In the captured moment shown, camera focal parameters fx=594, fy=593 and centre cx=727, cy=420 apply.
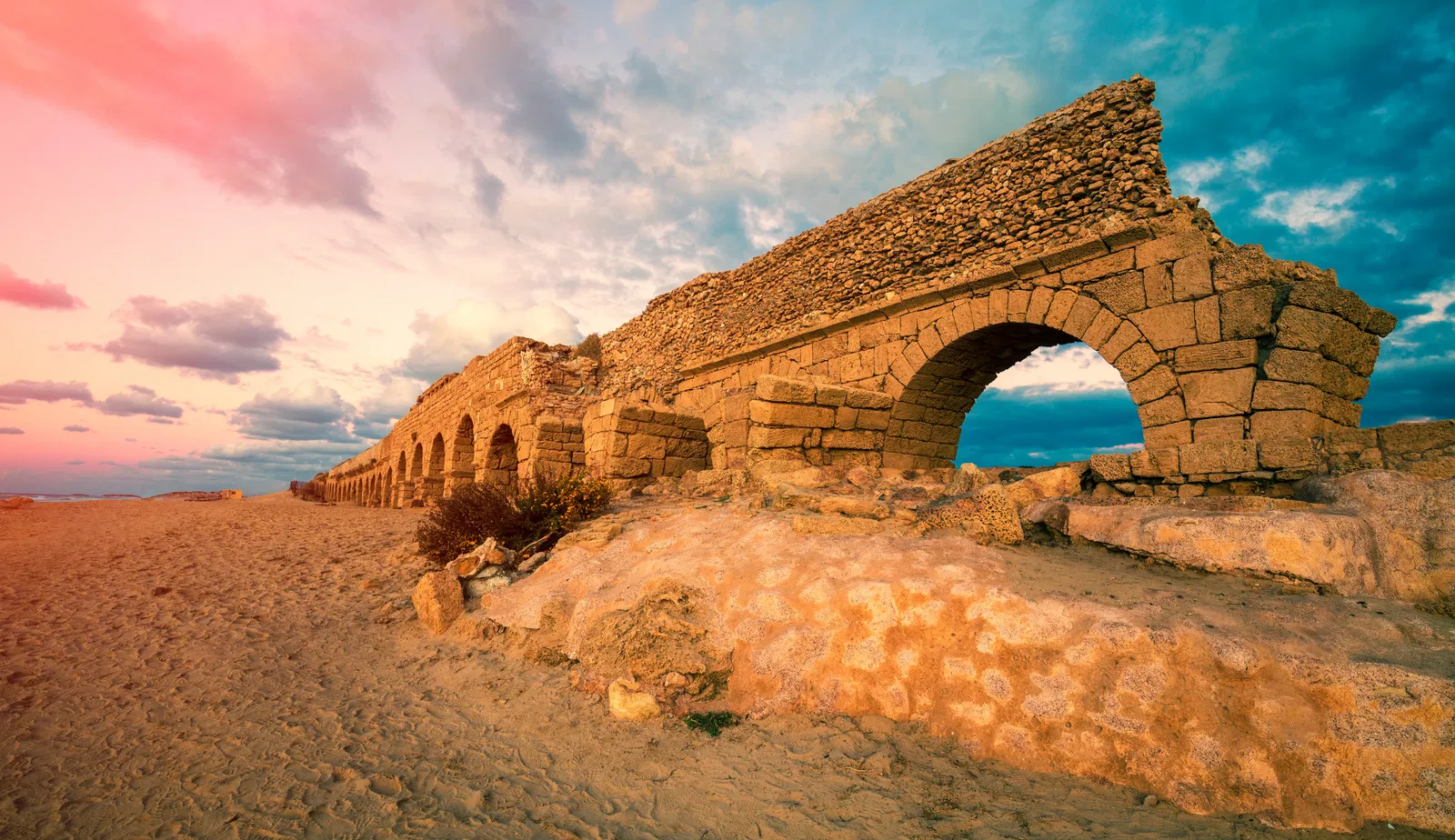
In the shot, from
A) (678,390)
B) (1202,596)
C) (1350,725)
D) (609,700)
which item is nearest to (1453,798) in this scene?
(1350,725)

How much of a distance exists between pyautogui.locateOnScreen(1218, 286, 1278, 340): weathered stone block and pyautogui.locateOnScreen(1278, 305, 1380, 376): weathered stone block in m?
0.11

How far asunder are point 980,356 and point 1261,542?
5260 mm

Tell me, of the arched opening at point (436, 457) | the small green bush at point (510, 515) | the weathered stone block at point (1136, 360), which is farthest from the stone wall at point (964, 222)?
the arched opening at point (436, 457)

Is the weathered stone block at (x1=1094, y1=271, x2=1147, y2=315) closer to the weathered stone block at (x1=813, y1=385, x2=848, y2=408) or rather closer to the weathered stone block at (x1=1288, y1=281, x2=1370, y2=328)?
the weathered stone block at (x1=1288, y1=281, x2=1370, y2=328)

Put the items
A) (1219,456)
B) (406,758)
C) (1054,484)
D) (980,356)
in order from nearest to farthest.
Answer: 1. (406,758)
2. (1219,456)
3. (1054,484)
4. (980,356)

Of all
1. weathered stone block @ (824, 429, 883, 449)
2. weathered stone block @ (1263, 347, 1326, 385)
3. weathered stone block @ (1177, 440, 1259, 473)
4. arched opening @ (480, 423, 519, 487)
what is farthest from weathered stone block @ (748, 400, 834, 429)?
arched opening @ (480, 423, 519, 487)

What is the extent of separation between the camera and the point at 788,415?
635 centimetres

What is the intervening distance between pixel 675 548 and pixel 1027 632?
2495 mm

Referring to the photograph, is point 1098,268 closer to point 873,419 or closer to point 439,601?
point 873,419

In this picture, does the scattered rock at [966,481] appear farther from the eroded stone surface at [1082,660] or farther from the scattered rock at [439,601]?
the scattered rock at [439,601]

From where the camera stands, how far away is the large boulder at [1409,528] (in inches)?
117

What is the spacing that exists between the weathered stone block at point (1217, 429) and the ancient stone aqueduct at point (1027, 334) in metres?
0.02

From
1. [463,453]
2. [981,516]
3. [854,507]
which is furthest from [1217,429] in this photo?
[463,453]

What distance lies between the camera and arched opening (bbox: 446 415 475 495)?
16.3 m
